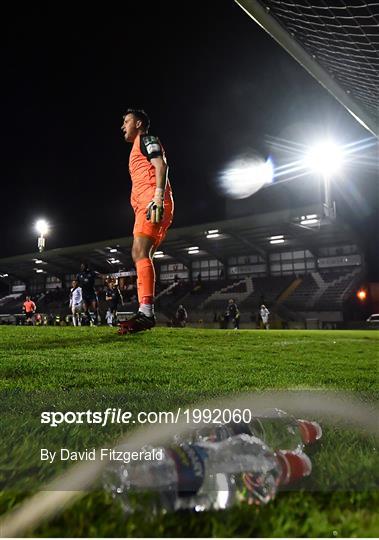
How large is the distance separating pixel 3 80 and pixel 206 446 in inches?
169

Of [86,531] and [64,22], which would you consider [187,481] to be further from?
[64,22]

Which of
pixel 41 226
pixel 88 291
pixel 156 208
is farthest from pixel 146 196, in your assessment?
pixel 88 291

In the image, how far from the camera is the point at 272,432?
189 centimetres

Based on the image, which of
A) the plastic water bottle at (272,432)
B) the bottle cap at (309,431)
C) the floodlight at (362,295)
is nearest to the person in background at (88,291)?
the plastic water bottle at (272,432)

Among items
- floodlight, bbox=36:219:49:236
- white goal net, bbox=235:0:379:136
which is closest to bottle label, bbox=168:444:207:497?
white goal net, bbox=235:0:379:136

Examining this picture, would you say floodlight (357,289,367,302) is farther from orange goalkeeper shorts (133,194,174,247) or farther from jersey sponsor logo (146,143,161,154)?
jersey sponsor logo (146,143,161,154)

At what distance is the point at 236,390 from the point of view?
251 cm

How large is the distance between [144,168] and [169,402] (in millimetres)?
2534

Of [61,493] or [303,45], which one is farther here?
[303,45]

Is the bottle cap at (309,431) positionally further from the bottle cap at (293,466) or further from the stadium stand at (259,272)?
the stadium stand at (259,272)

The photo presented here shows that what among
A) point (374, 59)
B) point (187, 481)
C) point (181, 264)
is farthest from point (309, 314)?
point (187, 481)

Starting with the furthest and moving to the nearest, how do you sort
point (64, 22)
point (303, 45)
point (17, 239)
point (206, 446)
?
point (17, 239) → point (64, 22) → point (303, 45) → point (206, 446)
